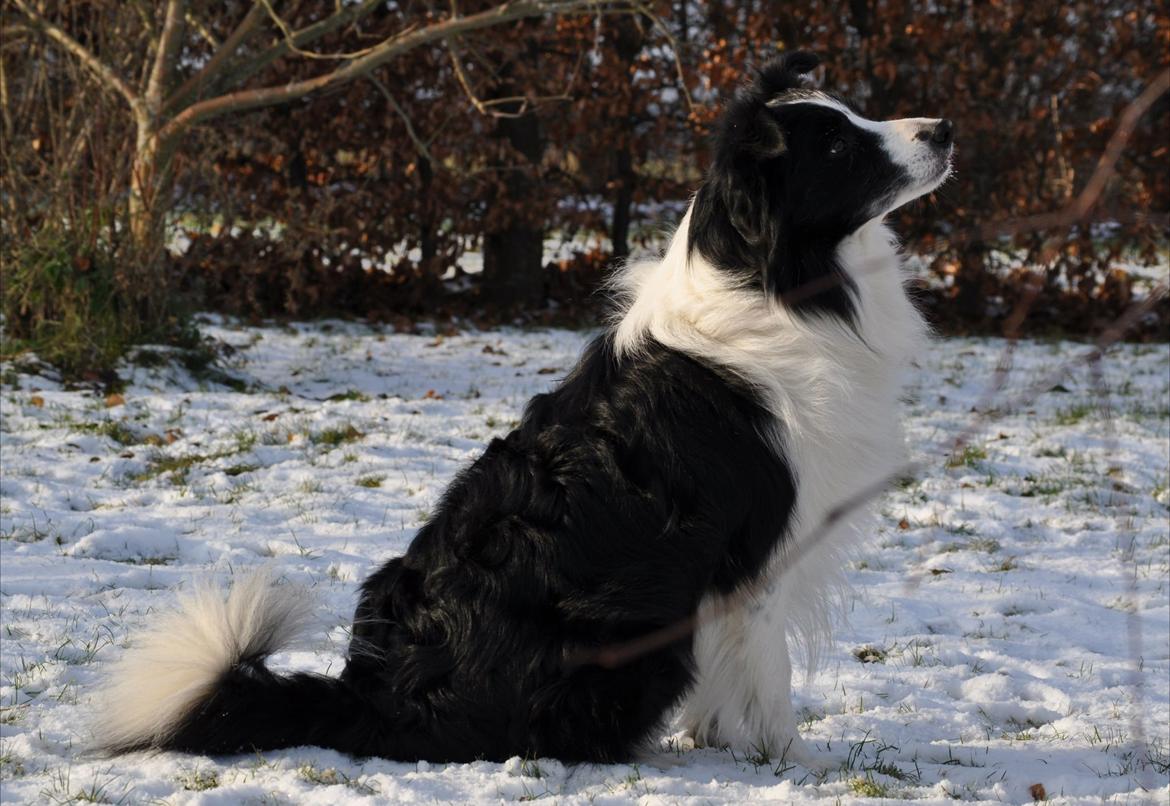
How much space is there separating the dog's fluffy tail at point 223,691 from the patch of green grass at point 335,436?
3.44m

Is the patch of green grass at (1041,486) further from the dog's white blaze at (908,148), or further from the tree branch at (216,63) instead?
the tree branch at (216,63)

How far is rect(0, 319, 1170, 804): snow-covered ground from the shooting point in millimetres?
2844

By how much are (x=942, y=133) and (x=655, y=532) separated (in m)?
1.33

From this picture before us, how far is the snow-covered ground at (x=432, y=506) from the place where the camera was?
284 centimetres

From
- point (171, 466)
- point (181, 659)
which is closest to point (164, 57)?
point (171, 466)

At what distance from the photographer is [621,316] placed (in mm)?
3338

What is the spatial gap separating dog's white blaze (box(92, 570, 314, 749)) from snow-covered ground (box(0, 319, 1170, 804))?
95 millimetres

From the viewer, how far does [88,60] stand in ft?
25.3

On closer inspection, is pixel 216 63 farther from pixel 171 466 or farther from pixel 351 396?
pixel 171 466

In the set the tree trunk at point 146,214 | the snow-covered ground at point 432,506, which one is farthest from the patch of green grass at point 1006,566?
the tree trunk at point 146,214

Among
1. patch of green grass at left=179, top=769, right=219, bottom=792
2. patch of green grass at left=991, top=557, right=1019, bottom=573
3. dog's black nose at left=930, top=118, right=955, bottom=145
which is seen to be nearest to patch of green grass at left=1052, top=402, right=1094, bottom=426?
patch of green grass at left=991, top=557, right=1019, bottom=573

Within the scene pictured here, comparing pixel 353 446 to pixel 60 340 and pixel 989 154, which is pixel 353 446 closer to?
pixel 60 340

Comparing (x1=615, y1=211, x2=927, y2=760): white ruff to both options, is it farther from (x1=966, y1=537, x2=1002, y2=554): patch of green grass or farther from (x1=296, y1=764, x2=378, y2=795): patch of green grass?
(x1=966, y1=537, x2=1002, y2=554): patch of green grass

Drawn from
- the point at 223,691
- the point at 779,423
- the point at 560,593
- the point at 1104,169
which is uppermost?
the point at 1104,169
